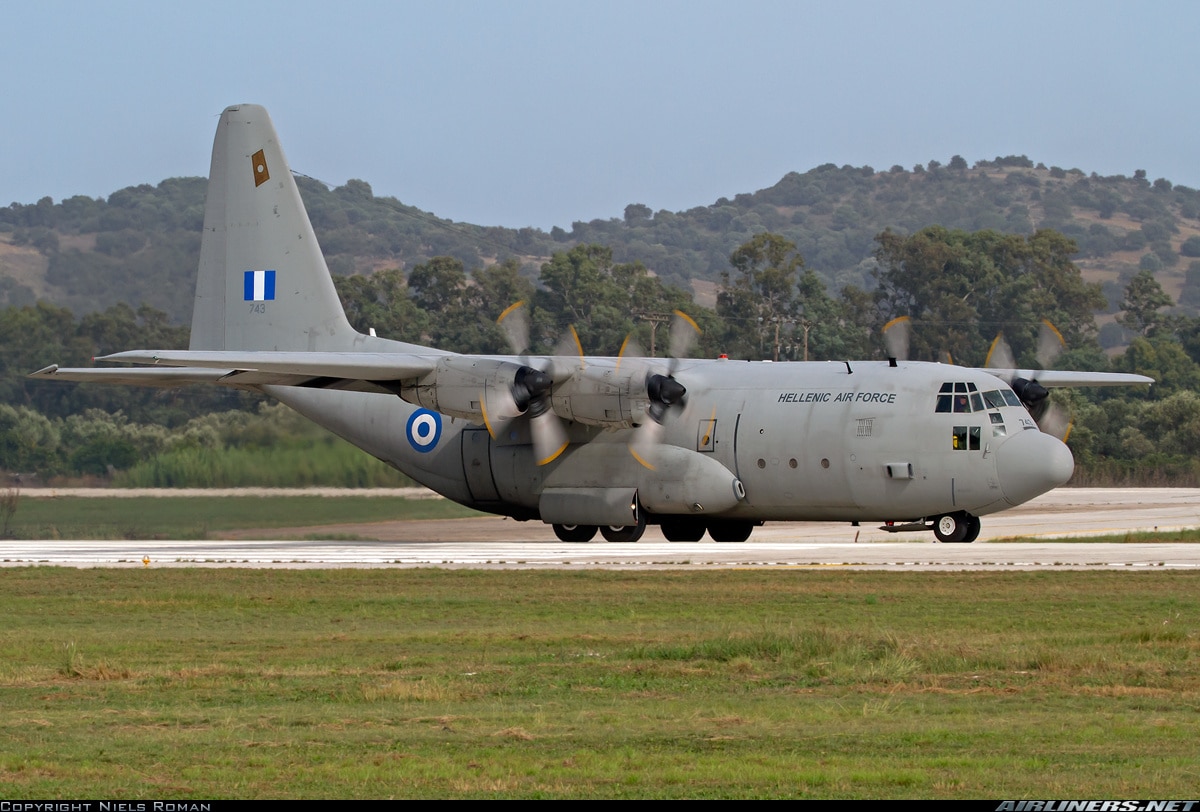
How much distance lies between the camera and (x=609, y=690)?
505 inches

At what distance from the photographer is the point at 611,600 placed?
2034 centimetres

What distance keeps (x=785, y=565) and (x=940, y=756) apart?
15087mm

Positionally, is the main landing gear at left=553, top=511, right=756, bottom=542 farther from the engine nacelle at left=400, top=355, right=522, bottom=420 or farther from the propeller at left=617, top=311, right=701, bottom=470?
the engine nacelle at left=400, top=355, right=522, bottom=420

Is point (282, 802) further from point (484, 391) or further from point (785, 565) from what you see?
point (484, 391)

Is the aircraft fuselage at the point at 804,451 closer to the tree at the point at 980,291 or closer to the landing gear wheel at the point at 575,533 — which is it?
the landing gear wheel at the point at 575,533

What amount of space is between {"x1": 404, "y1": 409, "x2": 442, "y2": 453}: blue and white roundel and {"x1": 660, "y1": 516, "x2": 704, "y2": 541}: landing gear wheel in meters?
4.80

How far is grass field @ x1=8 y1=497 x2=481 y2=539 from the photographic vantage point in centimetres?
3431

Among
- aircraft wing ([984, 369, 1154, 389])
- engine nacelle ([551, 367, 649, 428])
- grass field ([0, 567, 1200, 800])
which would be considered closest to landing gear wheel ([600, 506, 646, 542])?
engine nacelle ([551, 367, 649, 428])

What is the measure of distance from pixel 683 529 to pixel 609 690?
1921 centimetres

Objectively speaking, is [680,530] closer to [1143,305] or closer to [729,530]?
[729,530]

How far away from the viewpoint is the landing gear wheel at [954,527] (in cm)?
2909

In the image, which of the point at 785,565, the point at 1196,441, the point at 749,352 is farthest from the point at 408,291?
the point at 785,565

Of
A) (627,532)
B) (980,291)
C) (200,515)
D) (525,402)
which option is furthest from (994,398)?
(980,291)

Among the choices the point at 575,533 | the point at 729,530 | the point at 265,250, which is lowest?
the point at 575,533
